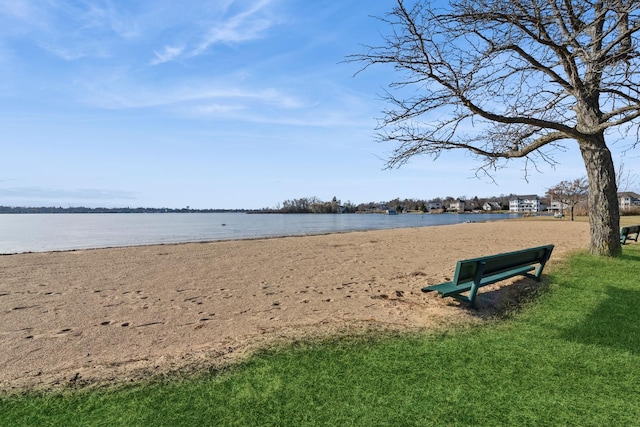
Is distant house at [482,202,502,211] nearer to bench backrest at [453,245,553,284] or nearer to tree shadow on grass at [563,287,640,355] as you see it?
bench backrest at [453,245,553,284]

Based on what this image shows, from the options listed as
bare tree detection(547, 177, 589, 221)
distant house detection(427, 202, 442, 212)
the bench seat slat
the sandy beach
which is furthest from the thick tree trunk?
distant house detection(427, 202, 442, 212)

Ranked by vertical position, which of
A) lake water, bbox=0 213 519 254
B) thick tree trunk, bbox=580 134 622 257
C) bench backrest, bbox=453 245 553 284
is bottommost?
lake water, bbox=0 213 519 254

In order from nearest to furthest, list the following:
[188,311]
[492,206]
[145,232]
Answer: [188,311]
[145,232]
[492,206]

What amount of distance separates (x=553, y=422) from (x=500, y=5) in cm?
749

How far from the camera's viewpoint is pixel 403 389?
3365mm

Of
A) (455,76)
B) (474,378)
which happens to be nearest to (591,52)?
(455,76)

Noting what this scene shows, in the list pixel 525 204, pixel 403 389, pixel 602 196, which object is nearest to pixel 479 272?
pixel 403 389

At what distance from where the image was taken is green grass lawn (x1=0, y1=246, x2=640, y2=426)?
9.68 ft

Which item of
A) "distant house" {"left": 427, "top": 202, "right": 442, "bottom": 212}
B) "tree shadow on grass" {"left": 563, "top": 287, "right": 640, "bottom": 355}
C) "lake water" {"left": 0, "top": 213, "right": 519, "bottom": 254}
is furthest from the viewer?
"distant house" {"left": 427, "top": 202, "right": 442, "bottom": 212}

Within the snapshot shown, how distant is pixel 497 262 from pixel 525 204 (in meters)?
159

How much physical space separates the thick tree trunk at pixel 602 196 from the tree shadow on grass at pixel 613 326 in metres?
3.47

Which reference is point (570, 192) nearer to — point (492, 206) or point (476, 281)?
point (476, 281)

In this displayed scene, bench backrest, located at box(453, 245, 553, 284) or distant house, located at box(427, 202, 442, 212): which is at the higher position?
distant house, located at box(427, 202, 442, 212)

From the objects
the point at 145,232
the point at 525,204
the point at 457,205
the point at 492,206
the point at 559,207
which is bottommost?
the point at 145,232
